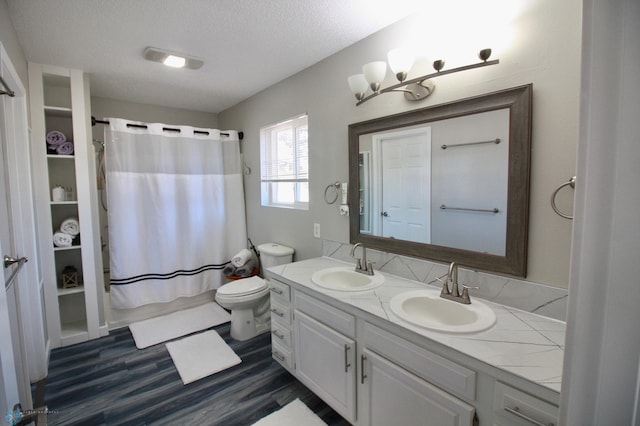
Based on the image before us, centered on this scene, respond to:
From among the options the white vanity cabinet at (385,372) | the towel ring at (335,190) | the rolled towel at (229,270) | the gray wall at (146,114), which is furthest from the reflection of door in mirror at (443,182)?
the gray wall at (146,114)

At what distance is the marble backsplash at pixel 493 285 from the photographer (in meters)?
1.29

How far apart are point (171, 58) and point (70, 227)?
5.53ft

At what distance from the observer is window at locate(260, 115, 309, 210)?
2777 millimetres

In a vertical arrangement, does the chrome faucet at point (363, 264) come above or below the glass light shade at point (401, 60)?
below

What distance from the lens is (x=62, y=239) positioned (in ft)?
8.31

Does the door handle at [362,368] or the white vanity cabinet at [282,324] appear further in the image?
the white vanity cabinet at [282,324]

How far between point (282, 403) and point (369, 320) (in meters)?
0.97

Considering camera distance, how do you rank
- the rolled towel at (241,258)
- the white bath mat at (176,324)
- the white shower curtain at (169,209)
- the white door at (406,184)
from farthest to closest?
the rolled towel at (241,258), the white shower curtain at (169,209), the white bath mat at (176,324), the white door at (406,184)

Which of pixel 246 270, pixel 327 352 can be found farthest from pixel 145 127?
pixel 327 352

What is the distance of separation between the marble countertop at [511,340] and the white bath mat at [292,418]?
792 mm

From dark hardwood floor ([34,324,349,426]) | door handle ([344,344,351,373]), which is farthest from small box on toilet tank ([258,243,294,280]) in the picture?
door handle ([344,344,351,373])

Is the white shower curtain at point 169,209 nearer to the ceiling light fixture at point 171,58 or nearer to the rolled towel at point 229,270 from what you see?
the rolled towel at point 229,270

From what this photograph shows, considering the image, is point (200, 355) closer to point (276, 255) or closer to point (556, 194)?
point (276, 255)

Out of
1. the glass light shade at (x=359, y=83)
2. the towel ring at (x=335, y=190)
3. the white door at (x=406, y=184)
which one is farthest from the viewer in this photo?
the towel ring at (x=335, y=190)
